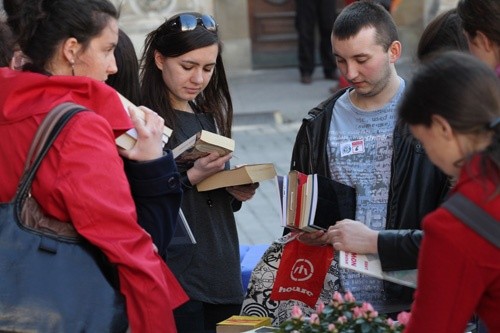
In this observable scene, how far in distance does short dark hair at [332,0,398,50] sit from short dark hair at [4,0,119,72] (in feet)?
3.33

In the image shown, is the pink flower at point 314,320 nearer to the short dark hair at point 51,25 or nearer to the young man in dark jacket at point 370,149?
the young man in dark jacket at point 370,149

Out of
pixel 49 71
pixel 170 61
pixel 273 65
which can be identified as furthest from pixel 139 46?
pixel 49 71

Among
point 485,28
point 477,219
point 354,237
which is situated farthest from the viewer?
point 354,237

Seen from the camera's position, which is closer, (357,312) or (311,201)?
(357,312)

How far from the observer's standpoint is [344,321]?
112 inches

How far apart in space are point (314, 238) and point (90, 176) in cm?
99

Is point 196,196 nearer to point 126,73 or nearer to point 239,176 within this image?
point 239,176

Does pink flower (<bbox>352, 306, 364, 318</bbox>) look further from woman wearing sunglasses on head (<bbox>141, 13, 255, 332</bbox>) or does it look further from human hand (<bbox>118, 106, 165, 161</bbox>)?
woman wearing sunglasses on head (<bbox>141, 13, 255, 332</bbox>)

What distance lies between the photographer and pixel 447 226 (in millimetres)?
2248

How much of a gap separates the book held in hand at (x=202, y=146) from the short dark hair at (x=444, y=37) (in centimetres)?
75

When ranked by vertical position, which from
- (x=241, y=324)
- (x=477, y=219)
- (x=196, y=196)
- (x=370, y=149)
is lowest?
(x=241, y=324)

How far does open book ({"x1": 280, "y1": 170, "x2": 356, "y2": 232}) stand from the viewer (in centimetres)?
346

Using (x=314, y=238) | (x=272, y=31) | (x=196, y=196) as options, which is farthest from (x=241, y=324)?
(x=272, y=31)

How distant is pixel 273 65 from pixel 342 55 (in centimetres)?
1032
